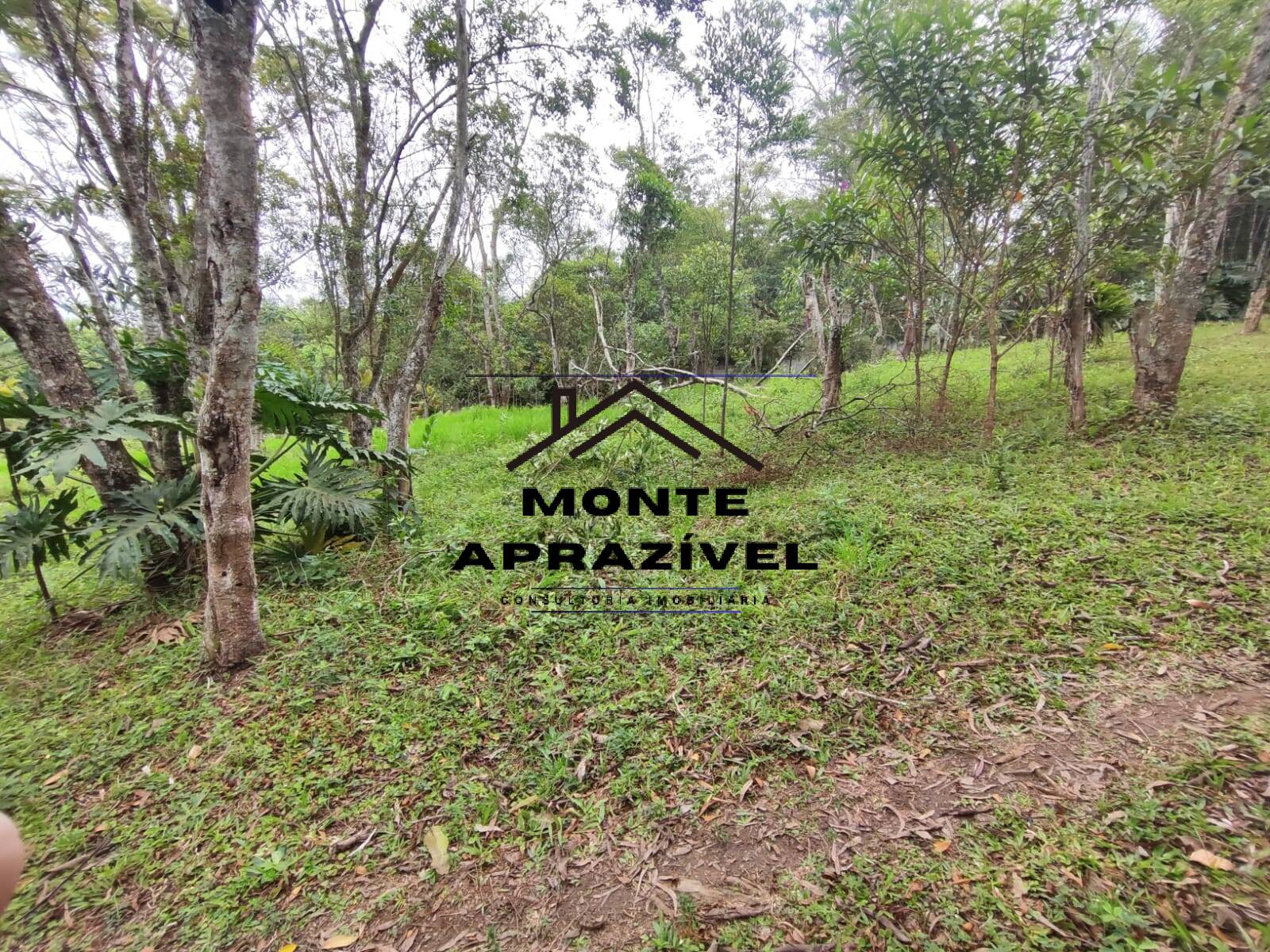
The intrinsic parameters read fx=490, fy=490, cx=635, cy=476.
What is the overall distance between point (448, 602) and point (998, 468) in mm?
4196

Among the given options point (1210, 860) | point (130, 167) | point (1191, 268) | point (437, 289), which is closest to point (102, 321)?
point (130, 167)

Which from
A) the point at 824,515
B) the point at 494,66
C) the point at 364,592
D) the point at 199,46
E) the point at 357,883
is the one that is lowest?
the point at 357,883

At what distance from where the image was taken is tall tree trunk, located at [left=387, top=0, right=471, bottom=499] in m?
4.18

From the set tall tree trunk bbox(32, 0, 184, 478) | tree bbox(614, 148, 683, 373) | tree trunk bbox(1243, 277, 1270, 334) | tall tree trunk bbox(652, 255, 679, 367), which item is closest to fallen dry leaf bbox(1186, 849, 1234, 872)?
tall tree trunk bbox(32, 0, 184, 478)

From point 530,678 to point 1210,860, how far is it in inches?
97.4

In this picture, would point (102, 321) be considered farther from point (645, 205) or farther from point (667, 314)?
point (667, 314)

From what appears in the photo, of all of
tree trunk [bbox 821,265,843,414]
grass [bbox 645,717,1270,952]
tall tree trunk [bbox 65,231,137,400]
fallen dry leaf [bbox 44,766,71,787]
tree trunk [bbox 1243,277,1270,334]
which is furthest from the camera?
tree trunk [bbox 1243,277,1270,334]

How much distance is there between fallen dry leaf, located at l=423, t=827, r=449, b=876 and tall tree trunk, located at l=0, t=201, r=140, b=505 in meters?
2.59

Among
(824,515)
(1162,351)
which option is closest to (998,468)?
(824,515)

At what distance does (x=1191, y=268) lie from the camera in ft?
13.5

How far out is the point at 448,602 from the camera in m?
3.01

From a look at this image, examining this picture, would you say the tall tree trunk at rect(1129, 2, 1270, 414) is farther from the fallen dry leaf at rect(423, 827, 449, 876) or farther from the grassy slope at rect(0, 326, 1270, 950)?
the fallen dry leaf at rect(423, 827, 449, 876)

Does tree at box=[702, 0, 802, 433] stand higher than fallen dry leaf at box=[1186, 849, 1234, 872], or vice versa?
tree at box=[702, 0, 802, 433]

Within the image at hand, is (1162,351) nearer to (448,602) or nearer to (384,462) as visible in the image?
(448,602)
